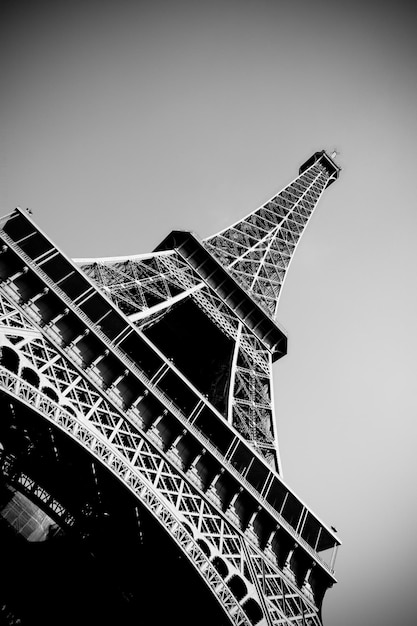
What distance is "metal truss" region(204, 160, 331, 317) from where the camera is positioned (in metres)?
34.5

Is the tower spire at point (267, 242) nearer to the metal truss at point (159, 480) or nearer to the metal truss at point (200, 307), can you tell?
the metal truss at point (200, 307)

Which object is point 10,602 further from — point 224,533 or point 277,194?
point 277,194

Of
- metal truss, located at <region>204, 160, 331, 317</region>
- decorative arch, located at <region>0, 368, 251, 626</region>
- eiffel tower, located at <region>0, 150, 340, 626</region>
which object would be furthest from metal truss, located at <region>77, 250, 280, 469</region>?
decorative arch, located at <region>0, 368, 251, 626</region>

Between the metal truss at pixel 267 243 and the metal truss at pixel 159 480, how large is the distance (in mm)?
17555

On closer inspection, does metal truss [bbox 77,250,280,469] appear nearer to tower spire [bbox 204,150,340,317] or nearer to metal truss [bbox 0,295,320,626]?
tower spire [bbox 204,150,340,317]

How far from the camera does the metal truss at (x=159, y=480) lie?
43.1ft

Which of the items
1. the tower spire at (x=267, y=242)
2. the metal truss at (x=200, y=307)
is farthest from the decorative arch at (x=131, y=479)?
the tower spire at (x=267, y=242)

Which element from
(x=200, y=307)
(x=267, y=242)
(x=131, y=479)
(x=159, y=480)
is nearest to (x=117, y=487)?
(x=131, y=479)

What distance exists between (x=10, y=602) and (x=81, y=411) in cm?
732

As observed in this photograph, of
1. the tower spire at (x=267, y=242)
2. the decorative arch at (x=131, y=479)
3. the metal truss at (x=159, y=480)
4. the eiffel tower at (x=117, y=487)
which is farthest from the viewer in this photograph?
the tower spire at (x=267, y=242)

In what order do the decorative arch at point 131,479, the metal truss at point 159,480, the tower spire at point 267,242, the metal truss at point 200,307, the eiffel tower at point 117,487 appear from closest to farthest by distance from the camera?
the decorative arch at point 131,479 < the metal truss at point 159,480 < the eiffel tower at point 117,487 < the metal truss at point 200,307 < the tower spire at point 267,242

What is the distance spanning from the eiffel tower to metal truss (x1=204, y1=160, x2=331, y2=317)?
14.4 m

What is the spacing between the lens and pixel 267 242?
40188mm

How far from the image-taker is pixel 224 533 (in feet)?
52.0
